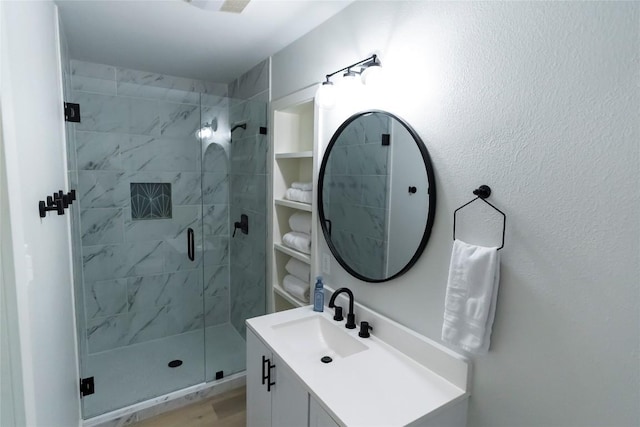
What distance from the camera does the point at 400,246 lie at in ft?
4.85

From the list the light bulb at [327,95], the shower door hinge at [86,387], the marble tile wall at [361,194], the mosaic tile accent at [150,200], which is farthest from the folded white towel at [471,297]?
the mosaic tile accent at [150,200]

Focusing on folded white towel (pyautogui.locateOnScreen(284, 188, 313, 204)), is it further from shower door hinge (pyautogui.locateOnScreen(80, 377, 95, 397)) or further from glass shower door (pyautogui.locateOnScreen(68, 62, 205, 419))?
shower door hinge (pyautogui.locateOnScreen(80, 377, 95, 397))

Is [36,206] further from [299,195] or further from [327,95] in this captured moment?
[299,195]

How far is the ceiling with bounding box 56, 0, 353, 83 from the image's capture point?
1733 mm

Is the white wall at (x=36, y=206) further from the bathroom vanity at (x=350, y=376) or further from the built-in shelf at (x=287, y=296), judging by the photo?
the built-in shelf at (x=287, y=296)

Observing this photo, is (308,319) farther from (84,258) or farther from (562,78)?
(84,258)

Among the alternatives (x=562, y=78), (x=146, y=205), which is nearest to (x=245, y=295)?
(x=146, y=205)

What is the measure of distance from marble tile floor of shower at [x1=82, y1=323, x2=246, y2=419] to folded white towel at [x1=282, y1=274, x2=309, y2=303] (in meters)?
0.82

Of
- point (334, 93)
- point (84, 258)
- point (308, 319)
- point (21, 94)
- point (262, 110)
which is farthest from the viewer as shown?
point (84, 258)

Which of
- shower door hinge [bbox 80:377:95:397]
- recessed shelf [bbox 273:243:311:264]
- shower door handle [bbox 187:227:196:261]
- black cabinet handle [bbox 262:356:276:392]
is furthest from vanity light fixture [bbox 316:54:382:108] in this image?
shower door hinge [bbox 80:377:95:397]

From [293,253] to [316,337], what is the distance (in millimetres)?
587

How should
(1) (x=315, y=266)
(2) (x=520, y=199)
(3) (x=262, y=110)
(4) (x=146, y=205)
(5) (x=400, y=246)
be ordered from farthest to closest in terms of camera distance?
(4) (x=146, y=205) → (3) (x=262, y=110) → (1) (x=315, y=266) → (5) (x=400, y=246) → (2) (x=520, y=199)

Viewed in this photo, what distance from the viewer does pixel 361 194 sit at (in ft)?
5.58

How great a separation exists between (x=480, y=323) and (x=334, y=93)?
1.19 metres
